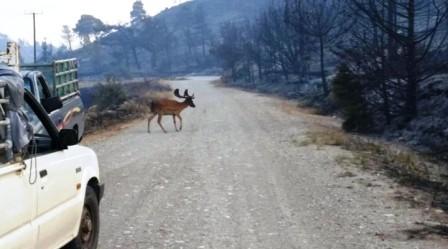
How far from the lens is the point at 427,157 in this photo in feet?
50.5

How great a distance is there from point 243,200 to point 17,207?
5.35 metres

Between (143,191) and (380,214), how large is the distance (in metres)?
3.64

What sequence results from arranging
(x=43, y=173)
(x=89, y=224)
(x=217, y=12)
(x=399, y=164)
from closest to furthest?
(x=43, y=173)
(x=89, y=224)
(x=399, y=164)
(x=217, y=12)

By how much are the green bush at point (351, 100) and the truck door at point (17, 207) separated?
17.8m

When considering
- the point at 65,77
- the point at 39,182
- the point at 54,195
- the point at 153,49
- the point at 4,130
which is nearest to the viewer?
the point at 4,130

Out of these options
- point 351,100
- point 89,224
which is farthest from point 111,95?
point 89,224

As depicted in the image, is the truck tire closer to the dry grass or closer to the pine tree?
the dry grass

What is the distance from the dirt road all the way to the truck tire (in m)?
0.49

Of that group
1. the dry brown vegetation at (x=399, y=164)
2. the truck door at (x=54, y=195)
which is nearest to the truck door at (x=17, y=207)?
the truck door at (x=54, y=195)

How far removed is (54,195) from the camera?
15.9 ft

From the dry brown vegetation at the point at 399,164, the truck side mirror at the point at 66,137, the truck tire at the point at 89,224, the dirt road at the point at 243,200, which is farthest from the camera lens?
the dry brown vegetation at the point at 399,164

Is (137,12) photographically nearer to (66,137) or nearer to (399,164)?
(399,164)

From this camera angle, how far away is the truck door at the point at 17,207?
3.88m

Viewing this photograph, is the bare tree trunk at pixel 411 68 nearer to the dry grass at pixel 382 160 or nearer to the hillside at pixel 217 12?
the dry grass at pixel 382 160
